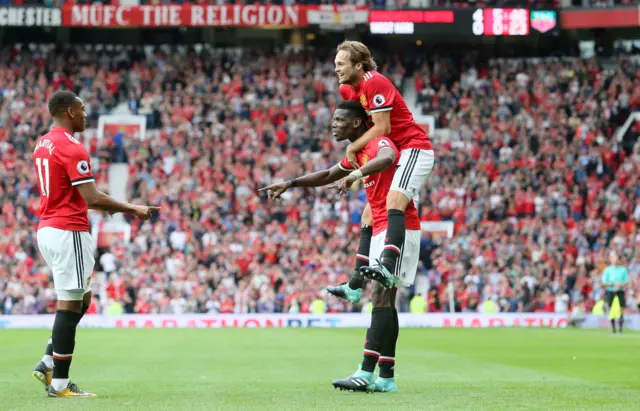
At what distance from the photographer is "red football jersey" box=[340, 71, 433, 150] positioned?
30.0ft

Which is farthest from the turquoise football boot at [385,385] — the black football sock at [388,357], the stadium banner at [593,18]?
the stadium banner at [593,18]

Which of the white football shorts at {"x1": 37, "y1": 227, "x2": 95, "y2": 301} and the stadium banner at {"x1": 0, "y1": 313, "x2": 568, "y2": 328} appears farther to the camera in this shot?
the stadium banner at {"x1": 0, "y1": 313, "x2": 568, "y2": 328}

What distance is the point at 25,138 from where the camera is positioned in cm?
3388

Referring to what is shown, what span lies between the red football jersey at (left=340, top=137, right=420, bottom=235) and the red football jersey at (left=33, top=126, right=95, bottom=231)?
99.0 inches

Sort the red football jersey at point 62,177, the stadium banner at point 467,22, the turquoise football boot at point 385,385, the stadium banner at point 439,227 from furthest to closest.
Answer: the stadium banner at point 467,22 < the stadium banner at point 439,227 < the turquoise football boot at point 385,385 < the red football jersey at point 62,177

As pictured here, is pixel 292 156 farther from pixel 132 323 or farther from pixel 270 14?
pixel 132 323

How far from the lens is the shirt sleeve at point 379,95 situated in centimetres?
913

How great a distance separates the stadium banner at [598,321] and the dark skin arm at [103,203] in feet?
70.5

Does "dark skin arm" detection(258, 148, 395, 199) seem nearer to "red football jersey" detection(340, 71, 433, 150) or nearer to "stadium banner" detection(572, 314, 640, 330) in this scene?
"red football jersey" detection(340, 71, 433, 150)

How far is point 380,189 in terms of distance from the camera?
941cm

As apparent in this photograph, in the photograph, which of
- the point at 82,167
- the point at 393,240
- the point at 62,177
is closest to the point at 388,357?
the point at 393,240

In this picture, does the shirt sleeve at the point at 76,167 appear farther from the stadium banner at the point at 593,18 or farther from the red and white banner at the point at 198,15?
the stadium banner at the point at 593,18

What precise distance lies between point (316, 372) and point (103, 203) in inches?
169

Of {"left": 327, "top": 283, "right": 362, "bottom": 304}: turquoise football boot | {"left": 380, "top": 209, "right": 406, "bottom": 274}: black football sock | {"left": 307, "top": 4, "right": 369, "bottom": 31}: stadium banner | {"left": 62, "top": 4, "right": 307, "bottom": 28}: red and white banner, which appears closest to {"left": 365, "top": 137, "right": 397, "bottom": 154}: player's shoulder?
{"left": 380, "top": 209, "right": 406, "bottom": 274}: black football sock
